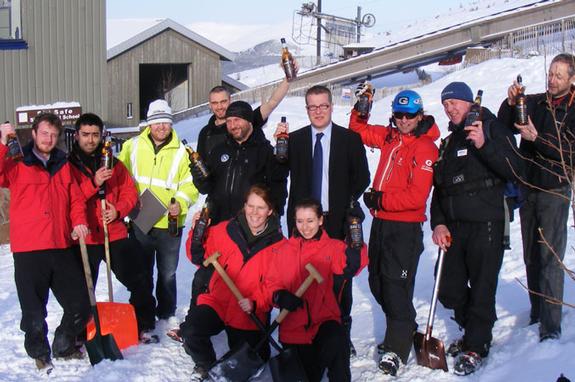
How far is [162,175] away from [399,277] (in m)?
2.26

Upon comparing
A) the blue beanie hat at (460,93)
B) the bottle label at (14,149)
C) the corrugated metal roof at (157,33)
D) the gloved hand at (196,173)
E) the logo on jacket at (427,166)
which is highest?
the corrugated metal roof at (157,33)

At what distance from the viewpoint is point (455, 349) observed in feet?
17.9

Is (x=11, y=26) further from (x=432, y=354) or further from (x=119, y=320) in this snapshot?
(x=432, y=354)

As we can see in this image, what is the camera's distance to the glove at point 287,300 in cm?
494

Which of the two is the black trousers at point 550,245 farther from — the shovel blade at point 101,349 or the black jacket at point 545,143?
the shovel blade at point 101,349

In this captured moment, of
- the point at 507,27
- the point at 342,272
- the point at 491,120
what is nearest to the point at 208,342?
the point at 342,272

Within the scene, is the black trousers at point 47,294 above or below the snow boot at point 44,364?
above

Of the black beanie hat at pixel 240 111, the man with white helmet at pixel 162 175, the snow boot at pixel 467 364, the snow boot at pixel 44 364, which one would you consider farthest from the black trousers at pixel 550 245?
the snow boot at pixel 44 364

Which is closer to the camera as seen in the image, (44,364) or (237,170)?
(44,364)

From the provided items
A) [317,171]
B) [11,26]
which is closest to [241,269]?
[317,171]

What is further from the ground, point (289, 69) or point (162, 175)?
point (289, 69)

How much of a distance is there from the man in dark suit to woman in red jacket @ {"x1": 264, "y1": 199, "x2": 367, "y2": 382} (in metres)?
0.31

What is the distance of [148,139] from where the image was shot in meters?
6.14

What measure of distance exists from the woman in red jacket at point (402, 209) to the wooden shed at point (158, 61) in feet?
67.7
